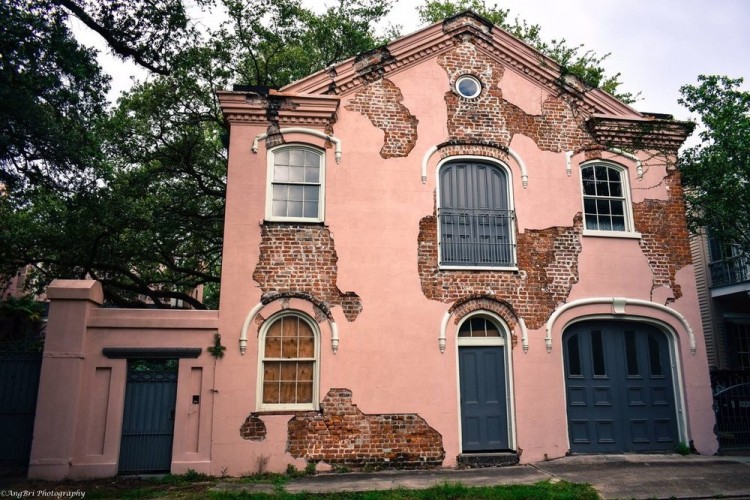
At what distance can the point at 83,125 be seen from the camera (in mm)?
10148

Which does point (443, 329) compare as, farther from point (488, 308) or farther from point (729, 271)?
point (729, 271)

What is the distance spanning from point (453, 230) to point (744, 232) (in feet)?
24.8

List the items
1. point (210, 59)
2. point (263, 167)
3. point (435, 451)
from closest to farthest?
point (435, 451) < point (263, 167) < point (210, 59)

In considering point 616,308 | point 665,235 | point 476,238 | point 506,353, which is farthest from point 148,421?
point 665,235

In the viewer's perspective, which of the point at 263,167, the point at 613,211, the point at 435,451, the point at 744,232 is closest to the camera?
the point at 435,451

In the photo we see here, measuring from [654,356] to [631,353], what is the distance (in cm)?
54

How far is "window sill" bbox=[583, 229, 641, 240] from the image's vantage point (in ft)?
38.5

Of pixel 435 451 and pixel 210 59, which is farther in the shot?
pixel 210 59

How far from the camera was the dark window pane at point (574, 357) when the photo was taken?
36.8ft

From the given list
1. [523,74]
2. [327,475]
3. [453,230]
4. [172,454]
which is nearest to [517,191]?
[453,230]

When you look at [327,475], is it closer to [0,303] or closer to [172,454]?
[172,454]

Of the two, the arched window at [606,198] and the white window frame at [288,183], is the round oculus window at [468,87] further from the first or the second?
the white window frame at [288,183]

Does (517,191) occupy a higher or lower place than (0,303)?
higher

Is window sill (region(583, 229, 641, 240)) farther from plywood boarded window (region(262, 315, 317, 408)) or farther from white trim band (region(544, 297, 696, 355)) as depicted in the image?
plywood boarded window (region(262, 315, 317, 408))
